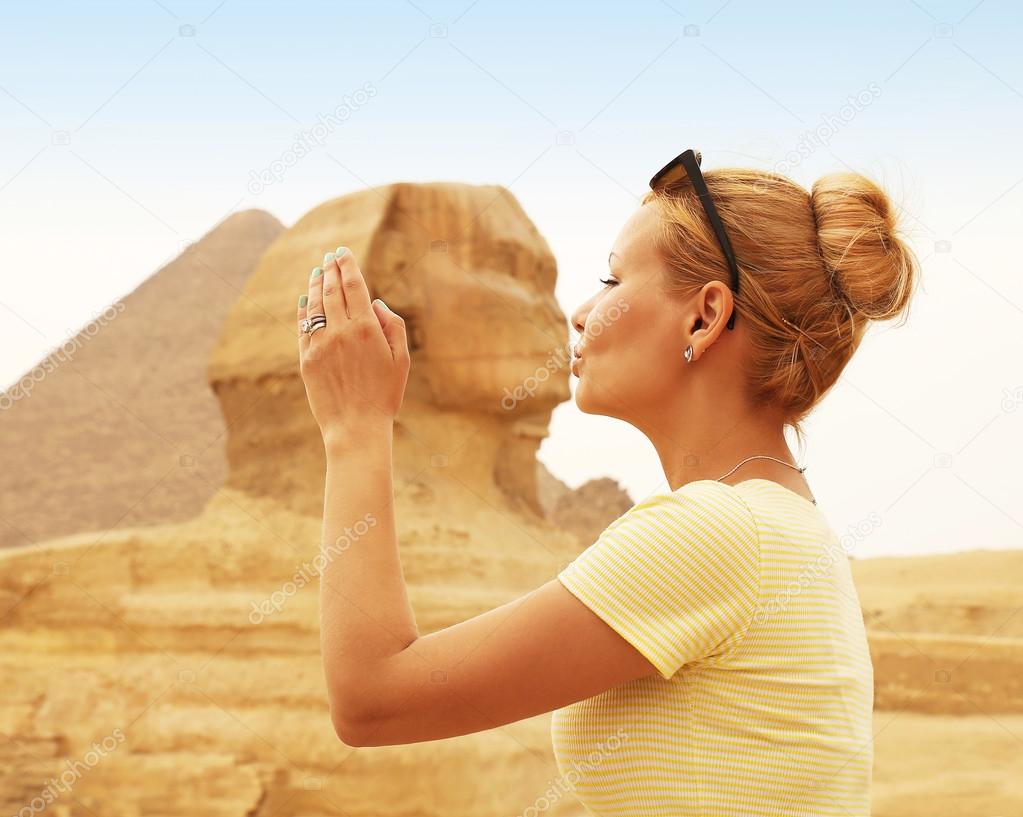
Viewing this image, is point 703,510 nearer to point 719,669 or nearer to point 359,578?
point 719,669

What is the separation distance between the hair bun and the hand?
2.19 feet

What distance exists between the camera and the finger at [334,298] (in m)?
1.51

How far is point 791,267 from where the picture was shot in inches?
61.1

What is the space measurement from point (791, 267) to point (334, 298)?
684 mm

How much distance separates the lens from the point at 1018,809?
8141 mm

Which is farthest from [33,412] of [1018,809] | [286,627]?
[1018,809]

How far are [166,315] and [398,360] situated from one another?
102 feet

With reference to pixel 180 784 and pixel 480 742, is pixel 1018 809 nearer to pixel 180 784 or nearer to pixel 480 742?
pixel 480 742

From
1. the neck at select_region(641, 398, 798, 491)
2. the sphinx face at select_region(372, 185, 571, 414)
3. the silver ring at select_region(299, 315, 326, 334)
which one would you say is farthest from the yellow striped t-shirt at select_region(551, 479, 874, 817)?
the sphinx face at select_region(372, 185, 571, 414)

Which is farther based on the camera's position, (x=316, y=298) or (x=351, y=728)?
(x=316, y=298)

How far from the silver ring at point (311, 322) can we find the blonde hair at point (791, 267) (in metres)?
0.52

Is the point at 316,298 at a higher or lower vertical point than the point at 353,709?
higher

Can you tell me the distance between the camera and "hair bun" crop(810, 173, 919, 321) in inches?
62.1

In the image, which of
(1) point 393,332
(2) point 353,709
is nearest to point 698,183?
(1) point 393,332
